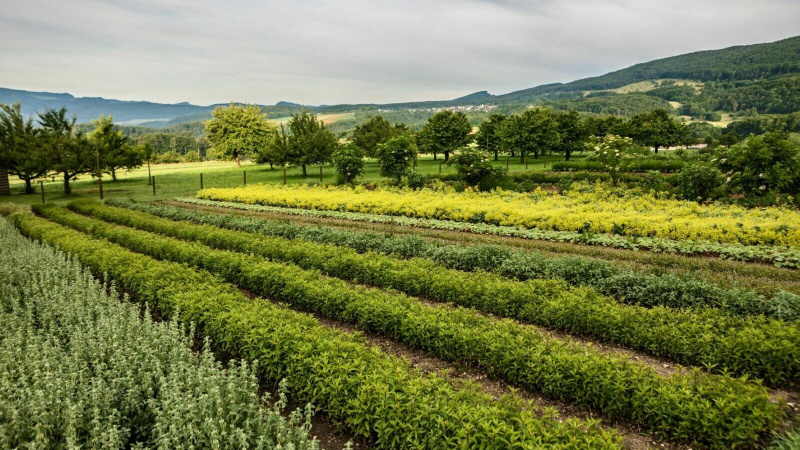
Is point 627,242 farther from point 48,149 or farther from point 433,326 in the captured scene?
point 48,149

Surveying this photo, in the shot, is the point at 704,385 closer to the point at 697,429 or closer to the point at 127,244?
the point at 697,429

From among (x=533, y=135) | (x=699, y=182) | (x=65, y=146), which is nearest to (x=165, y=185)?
(x=65, y=146)

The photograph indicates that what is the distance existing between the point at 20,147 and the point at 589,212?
4342cm

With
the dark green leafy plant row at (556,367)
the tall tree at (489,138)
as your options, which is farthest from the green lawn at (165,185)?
the dark green leafy plant row at (556,367)

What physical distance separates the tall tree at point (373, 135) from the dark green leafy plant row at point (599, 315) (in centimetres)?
3434

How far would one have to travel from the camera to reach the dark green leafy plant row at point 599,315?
224 inches

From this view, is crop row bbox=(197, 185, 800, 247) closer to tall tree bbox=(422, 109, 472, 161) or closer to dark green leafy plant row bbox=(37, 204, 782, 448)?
dark green leafy plant row bbox=(37, 204, 782, 448)

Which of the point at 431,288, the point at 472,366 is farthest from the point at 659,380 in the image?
the point at 431,288

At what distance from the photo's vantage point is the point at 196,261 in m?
11.3

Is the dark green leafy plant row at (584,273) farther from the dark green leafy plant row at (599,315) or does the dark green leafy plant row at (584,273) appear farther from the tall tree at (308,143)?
the tall tree at (308,143)

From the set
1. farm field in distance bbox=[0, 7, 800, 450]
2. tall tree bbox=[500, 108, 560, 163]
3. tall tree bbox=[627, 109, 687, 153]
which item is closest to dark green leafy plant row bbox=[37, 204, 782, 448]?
farm field in distance bbox=[0, 7, 800, 450]

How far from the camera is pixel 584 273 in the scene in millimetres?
9016

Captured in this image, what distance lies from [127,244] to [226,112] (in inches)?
1954

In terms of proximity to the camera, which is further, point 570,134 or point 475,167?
point 570,134
